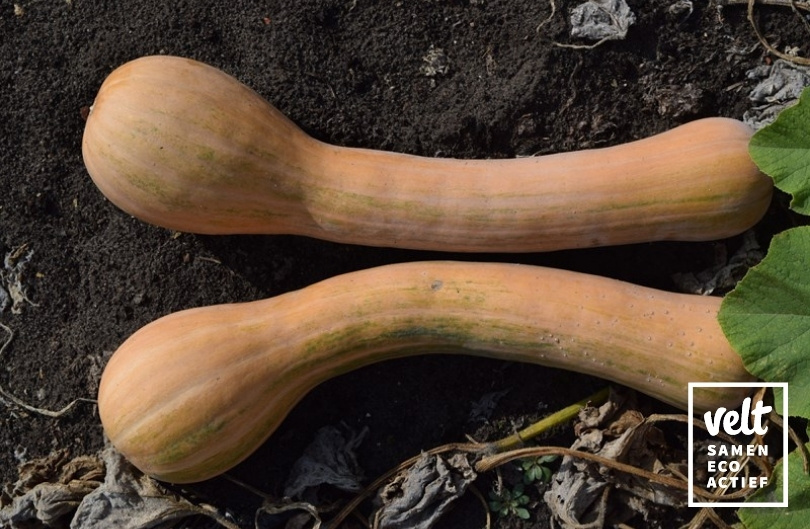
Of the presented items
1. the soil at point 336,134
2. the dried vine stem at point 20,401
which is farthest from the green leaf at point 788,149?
the dried vine stem at point 20,401

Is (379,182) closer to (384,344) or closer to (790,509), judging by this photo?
(384,344)

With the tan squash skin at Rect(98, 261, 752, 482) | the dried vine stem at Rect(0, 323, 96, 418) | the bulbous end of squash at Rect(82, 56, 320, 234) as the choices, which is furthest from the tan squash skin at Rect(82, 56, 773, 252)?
the dried vine stem at Rect(0, 323, 96, 418)

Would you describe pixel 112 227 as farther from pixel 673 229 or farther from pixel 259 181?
pixel 673 229

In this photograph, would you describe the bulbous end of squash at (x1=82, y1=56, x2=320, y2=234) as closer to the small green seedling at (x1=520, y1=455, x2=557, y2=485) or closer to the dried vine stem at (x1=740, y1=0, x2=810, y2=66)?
the small green seedling at (x1=520, y1=455, x2=557, y2=485)

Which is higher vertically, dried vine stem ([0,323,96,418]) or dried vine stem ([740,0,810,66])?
dried vine stem ([740,0,810,66])

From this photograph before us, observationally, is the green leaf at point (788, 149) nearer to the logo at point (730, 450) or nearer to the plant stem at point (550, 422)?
the logo at point (730, 450)

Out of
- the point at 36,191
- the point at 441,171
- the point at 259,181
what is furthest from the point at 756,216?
the point at 36,191

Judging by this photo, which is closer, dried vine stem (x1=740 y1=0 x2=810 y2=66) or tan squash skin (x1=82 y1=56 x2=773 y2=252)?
tan squash skin (x1=82 y1=56 x2=773 y2=252)

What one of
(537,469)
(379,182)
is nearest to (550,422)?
(537,469)
